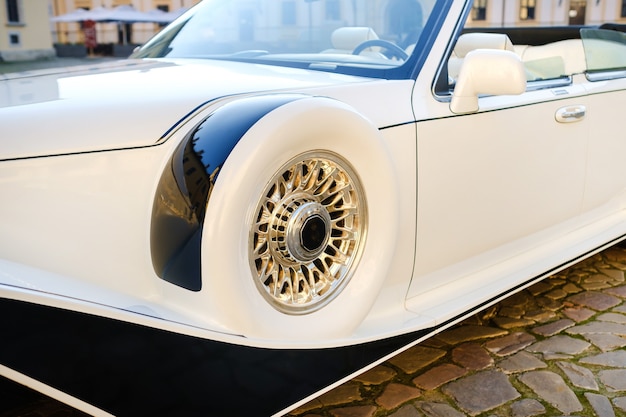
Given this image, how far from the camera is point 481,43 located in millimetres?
3621

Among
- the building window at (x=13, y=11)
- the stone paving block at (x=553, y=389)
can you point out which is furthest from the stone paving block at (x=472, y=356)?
the building window at (x=13, y=11)

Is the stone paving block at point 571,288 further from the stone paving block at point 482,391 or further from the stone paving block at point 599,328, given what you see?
the stone paving block at point 482,391

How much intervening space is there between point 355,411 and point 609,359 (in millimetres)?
1089

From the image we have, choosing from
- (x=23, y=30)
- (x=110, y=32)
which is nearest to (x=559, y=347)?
(x=23, y=30)

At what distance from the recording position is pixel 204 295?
5.62ft

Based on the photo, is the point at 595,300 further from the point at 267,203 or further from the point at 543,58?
the point at 267,203

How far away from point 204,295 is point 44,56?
30.7 meters

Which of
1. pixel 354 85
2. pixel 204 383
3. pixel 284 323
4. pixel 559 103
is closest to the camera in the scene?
pixel 204 383

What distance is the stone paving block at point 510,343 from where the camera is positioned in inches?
110

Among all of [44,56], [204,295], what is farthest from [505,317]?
[44,56]

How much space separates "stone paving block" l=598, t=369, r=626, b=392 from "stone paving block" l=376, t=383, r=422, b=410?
27.4 inches

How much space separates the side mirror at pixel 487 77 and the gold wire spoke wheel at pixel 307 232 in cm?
58

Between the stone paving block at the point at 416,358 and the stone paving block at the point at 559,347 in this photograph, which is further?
the stone paving block at the point at 559,347

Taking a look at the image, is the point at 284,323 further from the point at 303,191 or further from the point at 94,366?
the point at 94,366
